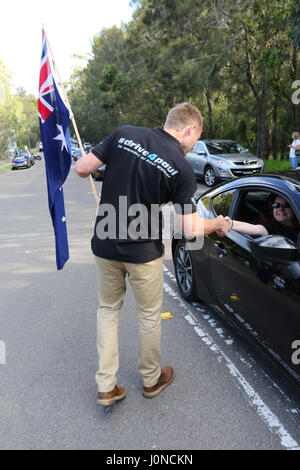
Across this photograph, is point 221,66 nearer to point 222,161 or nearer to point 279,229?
point 222,161

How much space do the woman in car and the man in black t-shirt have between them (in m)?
0.34

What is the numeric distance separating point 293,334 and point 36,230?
6.87 m

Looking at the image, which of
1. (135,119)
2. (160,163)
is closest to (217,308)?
(160,163)

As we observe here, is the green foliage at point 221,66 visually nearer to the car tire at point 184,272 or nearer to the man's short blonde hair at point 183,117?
the car tire at point 184,272

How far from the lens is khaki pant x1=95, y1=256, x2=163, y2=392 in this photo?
2.41 meters

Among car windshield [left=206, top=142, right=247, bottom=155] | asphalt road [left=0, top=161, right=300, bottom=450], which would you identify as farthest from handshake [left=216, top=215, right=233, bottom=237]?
car windshield [left=206, top=142, right=247, bottom=155]

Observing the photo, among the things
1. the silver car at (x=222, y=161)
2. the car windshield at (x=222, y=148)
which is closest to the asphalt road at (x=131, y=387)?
the silver car at (x=222, y=161)

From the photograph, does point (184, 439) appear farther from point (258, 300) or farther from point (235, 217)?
point (235, 217)

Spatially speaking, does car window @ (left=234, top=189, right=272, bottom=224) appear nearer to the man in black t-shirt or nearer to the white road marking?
the man in black t-shirt

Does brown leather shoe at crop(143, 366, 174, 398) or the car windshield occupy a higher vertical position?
the car windshield

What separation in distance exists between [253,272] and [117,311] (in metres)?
1.02

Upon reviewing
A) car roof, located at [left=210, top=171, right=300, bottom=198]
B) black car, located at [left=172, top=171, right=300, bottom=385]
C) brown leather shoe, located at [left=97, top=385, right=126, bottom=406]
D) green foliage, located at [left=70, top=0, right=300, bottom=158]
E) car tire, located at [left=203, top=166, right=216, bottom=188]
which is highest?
green foliage, located at [left=70, top=0, right=300, bottom=158]

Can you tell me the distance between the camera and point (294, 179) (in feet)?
8.96

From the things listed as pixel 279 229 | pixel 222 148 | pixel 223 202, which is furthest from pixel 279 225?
pixel 222 148
